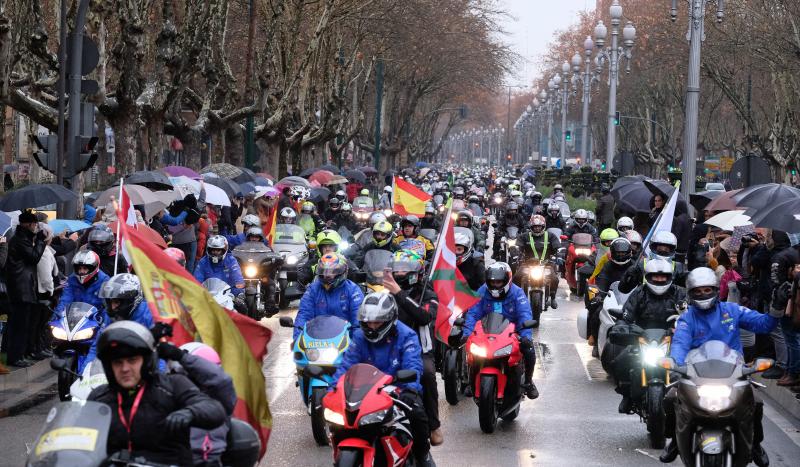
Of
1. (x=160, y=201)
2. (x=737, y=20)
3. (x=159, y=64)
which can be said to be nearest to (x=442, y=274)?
(x=160, y=201)

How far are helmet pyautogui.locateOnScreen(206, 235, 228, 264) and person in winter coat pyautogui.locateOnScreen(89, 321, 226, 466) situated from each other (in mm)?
10069

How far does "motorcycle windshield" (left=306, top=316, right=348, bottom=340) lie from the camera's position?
11.5 metres

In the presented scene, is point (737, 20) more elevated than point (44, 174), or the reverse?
point (737, 20)

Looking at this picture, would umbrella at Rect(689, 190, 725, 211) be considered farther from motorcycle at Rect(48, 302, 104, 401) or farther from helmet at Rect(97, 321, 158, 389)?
helmet at Rect(97, 321, 158, 389)

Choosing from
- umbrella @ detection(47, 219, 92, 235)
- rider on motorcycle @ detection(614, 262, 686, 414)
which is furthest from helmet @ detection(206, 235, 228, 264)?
rider on motorcycle @ detection(614, 262, 686, 414)

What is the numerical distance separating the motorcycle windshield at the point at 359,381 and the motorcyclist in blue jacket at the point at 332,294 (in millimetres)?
3575

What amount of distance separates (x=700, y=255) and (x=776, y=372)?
1060cm

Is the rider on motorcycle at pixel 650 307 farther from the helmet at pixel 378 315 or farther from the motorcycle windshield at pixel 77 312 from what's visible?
the motorcycle windshield at pixel 77 312

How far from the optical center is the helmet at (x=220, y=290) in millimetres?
15180

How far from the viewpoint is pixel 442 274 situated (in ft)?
40.6

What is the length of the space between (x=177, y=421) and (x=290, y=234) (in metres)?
16.2

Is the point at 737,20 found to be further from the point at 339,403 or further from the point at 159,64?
the point at 339,403

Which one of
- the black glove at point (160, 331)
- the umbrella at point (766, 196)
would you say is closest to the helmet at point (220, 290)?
the umbrella at point (766, 196)

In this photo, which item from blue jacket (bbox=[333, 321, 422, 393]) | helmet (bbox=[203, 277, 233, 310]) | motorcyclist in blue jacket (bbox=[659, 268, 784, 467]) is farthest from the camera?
helmet (bbox=[203, 277, 233, 310])
